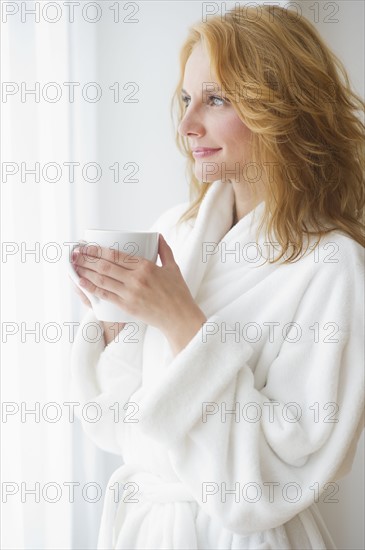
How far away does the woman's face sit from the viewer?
111 cm

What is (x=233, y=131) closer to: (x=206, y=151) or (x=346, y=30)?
(x=206, y=151)

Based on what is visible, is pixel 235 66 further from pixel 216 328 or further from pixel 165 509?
pixel 165 509

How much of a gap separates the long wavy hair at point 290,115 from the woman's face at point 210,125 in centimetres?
2

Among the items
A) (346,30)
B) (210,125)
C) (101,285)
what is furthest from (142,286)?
(346,30)

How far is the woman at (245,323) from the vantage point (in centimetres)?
99

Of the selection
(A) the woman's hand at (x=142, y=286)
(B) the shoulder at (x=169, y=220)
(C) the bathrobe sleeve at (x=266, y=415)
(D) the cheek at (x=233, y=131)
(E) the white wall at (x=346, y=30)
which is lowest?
(C) the bathrobe sleeve at (x=266, y=415)

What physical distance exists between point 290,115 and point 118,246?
1.26ft

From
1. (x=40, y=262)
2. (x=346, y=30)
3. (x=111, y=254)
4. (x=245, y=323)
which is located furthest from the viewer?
(x=346, y=30)

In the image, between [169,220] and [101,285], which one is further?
[169,220]

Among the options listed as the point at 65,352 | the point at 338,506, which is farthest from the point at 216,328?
the point at 338,506

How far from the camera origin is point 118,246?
3.18 ft

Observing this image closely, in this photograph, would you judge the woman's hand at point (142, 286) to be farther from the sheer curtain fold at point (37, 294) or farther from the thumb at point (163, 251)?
the sheer curtain fold at point (37, 294)

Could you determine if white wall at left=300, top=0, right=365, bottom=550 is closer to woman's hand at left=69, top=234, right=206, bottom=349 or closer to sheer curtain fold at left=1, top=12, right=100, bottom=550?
sheer curtain fold at left=1, top=12, right=100, bottom=550

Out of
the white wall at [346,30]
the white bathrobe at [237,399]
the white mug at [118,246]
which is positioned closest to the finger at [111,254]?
the white mug at [118,246]
